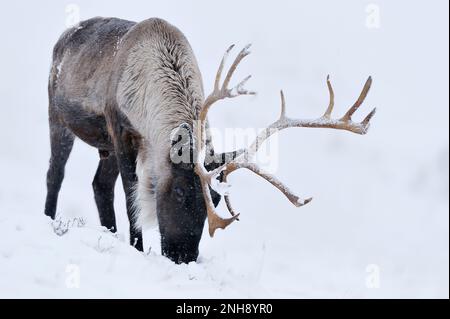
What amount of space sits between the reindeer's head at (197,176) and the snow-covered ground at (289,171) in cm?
24

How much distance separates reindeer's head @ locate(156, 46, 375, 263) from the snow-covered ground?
0.78 ft

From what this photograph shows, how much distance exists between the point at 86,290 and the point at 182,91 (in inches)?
97.3

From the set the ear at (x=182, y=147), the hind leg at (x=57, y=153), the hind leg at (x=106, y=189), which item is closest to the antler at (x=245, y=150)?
the ear at (x=182, y=147)

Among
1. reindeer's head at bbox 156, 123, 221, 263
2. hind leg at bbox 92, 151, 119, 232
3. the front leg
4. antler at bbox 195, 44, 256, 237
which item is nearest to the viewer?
antler at bbox 195, 44, 256, 237

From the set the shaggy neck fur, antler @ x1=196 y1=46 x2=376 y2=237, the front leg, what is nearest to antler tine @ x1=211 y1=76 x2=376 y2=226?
antler @ x1=196 y1=46 x2=376 y2=237

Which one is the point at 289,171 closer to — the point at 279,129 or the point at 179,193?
the point at 279,129

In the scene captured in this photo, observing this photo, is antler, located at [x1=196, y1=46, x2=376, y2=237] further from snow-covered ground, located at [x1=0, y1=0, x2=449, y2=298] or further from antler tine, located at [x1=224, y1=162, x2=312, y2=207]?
snow-covered ground, located at [x1=0, y1=0, x2=449, y2=298]

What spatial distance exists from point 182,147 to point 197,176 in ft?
0.87

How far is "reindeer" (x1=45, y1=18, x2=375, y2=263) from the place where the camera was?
5.12m

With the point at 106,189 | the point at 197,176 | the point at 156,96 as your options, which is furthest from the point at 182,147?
the point at 106,189

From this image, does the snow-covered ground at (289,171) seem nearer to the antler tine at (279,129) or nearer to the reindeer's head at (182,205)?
the reindeer's head at (182,205)

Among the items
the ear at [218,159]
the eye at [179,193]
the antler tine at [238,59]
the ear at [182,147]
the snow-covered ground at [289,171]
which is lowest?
the snow-covered ground at [289,171]

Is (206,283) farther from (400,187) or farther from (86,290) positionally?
(400,187)

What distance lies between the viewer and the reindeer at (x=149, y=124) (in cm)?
512
